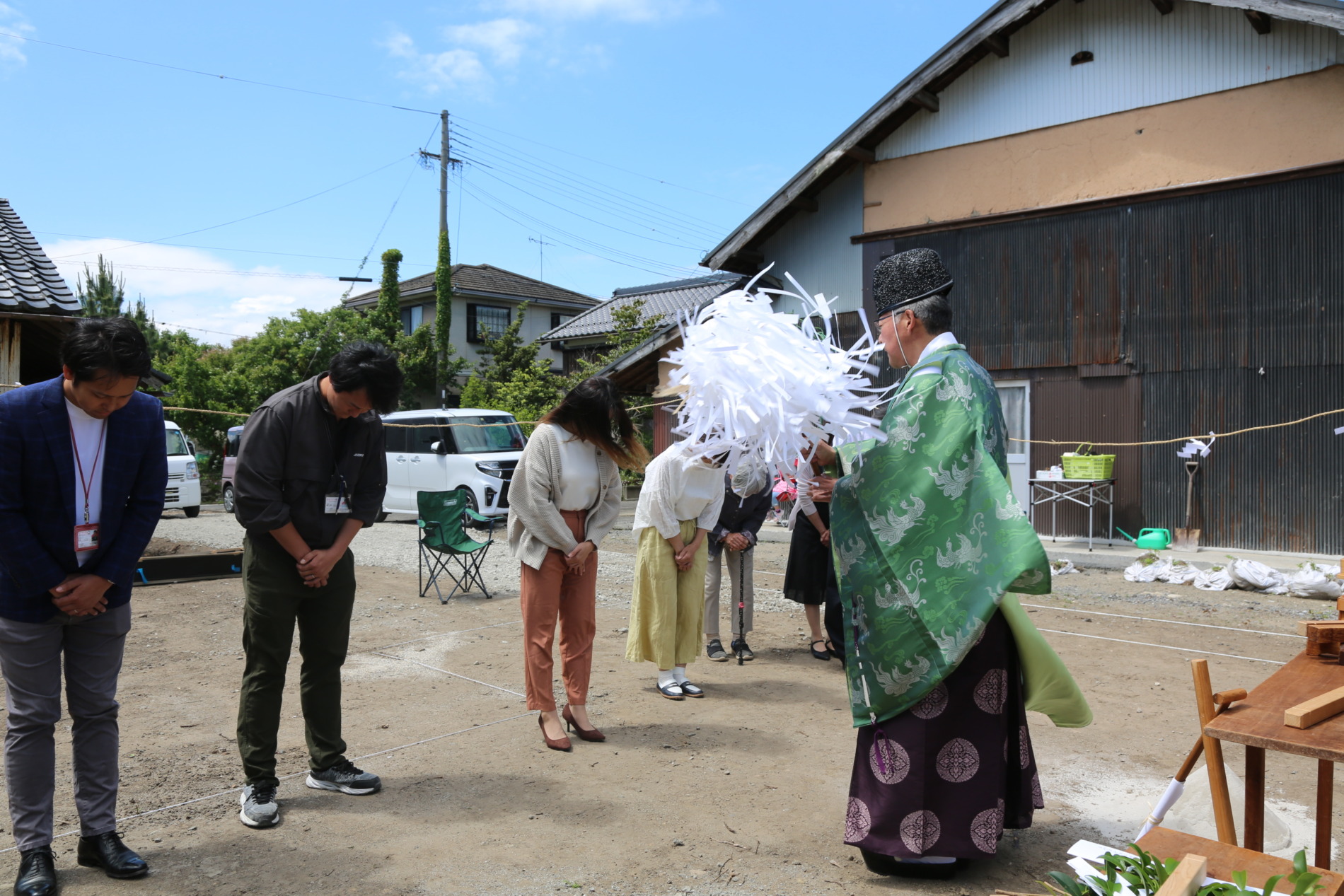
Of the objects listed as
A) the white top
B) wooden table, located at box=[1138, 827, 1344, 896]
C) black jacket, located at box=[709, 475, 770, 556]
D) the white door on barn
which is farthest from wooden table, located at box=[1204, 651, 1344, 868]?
the white door on barn

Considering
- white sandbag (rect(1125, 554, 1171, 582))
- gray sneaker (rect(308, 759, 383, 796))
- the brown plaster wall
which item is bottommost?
gray sneaker (rect(308, 759, 383, 796))

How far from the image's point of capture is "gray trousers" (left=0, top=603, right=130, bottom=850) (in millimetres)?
2814

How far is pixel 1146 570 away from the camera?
30.2 ft

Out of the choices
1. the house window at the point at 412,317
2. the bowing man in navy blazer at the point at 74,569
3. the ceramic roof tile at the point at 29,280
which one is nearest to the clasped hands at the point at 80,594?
the bowing man in navy blazer at the point at 74,569

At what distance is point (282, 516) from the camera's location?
132 inches

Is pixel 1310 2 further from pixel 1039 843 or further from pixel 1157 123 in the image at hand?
pixel 1039 843

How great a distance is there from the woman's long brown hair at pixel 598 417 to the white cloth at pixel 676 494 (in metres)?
0.59

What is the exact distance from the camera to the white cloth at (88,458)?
9.62 ft

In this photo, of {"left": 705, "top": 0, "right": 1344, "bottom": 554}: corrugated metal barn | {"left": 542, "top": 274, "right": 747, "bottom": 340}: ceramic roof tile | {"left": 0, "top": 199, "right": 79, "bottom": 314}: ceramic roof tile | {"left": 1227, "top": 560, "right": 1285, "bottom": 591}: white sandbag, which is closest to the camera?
{"left": 0, "top": 199, "right": 79, "bottom": 314}: ceramic roof tile

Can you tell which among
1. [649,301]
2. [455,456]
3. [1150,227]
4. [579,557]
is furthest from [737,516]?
[649,301]

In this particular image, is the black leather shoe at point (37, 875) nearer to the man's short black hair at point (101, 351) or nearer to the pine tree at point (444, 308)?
the man's short black hair at point (101, 351)

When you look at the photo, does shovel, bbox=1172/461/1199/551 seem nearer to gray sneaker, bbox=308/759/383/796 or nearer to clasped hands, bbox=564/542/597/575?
clasped hands, bbox=564/542/597/575

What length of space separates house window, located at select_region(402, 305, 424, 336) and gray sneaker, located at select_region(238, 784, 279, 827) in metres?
28.7

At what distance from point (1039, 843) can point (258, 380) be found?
78.4ft
